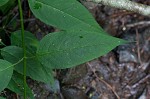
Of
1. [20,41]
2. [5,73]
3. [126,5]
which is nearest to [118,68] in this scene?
[126,5]

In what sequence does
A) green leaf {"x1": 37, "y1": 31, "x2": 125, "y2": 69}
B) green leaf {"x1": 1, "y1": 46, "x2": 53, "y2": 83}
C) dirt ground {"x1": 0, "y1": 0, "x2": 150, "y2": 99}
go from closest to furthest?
green leaf {"x1": 37, "y1": 31, "x2": 125, "y2": 69} → green leaf {"x1": 1, "y1": 46, "x2": 53, "y2": 83} → dirt ground {"x1": 0, "y1": 0, "x2": 150, "y2": 99}

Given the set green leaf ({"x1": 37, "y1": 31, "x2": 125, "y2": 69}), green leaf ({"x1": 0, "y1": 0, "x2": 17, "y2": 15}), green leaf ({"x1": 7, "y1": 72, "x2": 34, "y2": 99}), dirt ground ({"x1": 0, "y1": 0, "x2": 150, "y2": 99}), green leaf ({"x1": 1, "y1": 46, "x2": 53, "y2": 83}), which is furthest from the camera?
dirt ground ({"x1": 0, "y1": 0, "x2": 150, "y2": 99})

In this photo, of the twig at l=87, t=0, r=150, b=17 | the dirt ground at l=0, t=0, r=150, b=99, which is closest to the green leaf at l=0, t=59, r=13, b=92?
the twig at l=87, t=0, r=150, b=17

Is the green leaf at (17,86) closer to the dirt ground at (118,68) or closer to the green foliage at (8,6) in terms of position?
the green foliage at (8,6)

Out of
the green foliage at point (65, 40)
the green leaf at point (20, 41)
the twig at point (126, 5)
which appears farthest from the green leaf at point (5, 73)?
the twig at point (126, 5)

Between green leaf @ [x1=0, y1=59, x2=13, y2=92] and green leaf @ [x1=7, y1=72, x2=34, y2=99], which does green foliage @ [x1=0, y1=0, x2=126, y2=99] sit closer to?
green leaf @ [x1=0, y1=59, x2=13, y2=92]

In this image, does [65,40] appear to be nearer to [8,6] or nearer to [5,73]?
[5,73]
